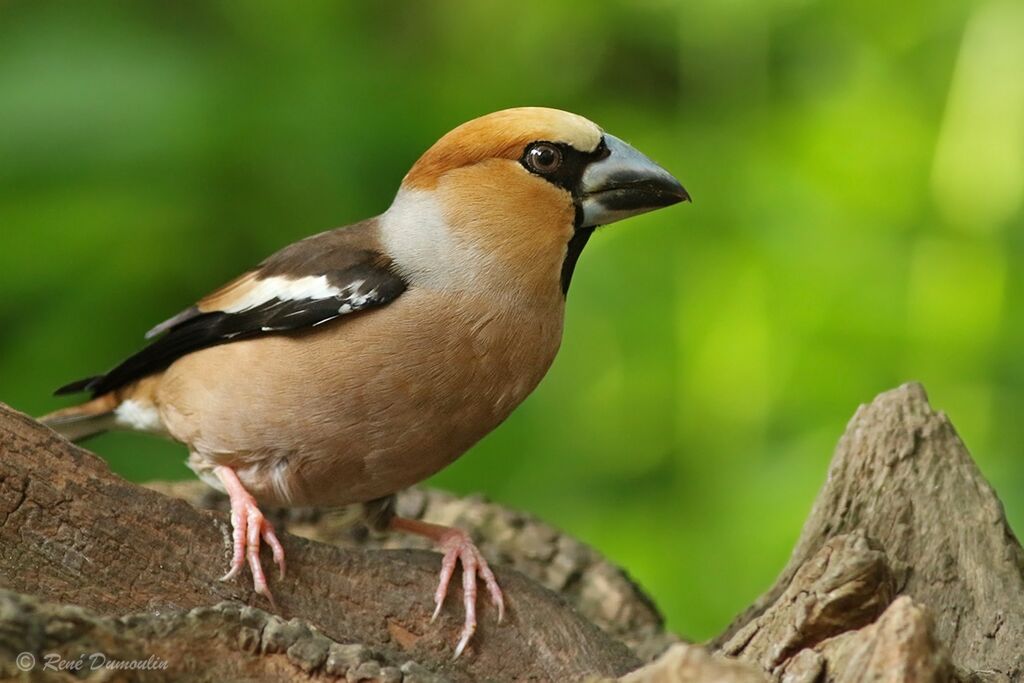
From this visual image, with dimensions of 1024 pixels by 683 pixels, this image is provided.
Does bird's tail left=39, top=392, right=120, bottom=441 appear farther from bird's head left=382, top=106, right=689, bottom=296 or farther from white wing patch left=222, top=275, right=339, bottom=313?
bird's head left=382, top=106, right=689, bottom=296

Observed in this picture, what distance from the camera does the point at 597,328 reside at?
402 centimetres

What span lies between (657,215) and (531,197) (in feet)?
5.15

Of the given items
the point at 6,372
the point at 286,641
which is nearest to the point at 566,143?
the point at 286,641

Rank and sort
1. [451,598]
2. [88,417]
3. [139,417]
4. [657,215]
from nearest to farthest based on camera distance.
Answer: [451,598] < [139,417] < [88,417] < [657,215]

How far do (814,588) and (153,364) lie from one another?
1.61 m

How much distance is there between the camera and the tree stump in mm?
1615

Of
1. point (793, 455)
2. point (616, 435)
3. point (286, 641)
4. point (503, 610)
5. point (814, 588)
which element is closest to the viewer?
point (286, 641)

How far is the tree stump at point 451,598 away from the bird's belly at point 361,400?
0.22 m

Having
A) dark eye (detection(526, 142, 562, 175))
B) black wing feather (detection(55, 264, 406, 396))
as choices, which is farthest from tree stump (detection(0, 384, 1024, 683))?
dark eye (detection(526, 142, 562, 175))

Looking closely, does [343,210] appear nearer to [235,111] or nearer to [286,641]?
[235,111]

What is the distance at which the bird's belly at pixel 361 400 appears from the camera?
2.37 m

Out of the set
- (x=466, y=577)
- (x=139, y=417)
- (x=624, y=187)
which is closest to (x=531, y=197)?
(x=624, y=187)

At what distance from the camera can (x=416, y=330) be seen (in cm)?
238

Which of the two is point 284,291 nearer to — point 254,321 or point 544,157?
point 254,321
